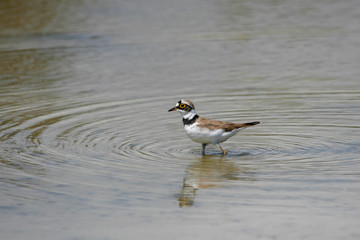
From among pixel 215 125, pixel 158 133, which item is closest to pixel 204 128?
pixel 215 125

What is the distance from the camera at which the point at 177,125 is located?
1532cm

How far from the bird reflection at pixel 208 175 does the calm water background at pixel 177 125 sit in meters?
0.03

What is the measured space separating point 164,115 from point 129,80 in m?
4.13

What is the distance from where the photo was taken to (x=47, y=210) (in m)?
9.80

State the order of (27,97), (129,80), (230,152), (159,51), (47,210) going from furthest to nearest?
(159,51) → (129,80) → (27,97) → (230,152) → (47,210)

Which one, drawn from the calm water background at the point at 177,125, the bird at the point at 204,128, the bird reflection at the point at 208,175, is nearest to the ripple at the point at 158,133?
the calm water background at the point at 177,125

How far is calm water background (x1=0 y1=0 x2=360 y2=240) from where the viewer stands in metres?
9.42

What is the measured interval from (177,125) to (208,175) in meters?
3.83

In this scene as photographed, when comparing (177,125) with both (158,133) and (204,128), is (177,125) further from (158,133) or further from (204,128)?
(204,128)

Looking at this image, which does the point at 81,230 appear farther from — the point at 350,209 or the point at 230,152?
the point at 230,152

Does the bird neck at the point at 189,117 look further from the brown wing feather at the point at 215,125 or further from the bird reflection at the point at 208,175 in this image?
the bird reflection at the point at 208,175

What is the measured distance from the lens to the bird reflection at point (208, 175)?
10.4 m

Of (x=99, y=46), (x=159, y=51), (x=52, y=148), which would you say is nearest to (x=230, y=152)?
(x=52, y=148)

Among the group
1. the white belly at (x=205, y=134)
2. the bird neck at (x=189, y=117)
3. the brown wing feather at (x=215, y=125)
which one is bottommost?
the white belly at (x=205, y=134)
